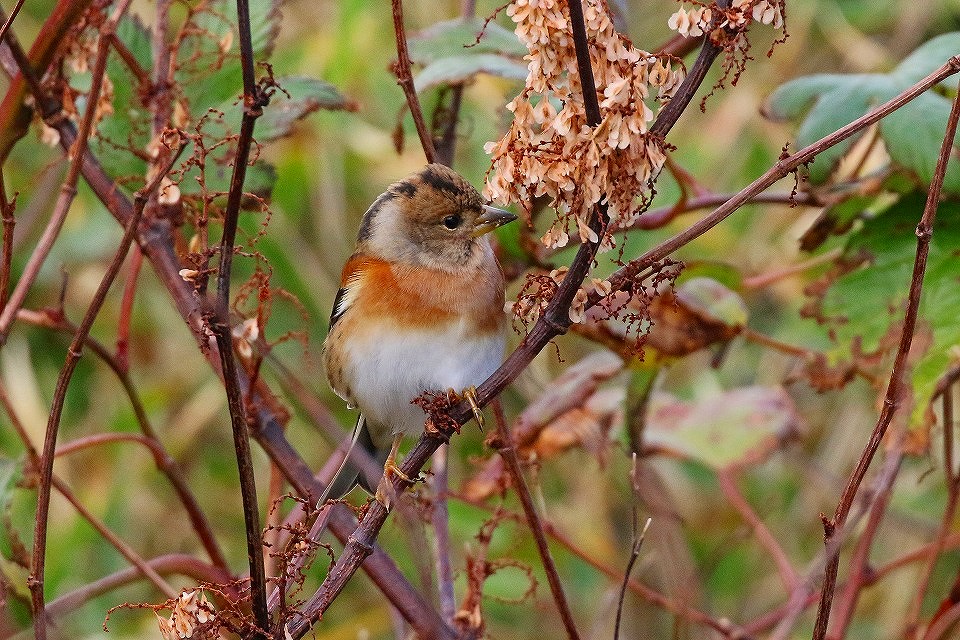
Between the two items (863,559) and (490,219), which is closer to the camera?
(863,559)

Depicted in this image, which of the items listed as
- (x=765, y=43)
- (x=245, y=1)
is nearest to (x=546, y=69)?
(x=245, y=1)

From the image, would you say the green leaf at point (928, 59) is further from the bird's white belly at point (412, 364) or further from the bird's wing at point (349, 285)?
the bird's wing at point (349, 285)

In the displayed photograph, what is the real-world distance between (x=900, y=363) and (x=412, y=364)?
1.12 meters

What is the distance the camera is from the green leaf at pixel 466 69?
2135mm

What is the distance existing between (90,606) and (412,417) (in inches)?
81.0

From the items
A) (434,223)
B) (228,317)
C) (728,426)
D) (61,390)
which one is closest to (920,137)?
(728,426)

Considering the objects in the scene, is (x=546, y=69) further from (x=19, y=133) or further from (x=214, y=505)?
(x=214, y=505)

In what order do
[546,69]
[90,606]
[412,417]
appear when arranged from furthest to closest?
[90,606]
[412,417]
[546,69]

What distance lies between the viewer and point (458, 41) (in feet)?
7.84

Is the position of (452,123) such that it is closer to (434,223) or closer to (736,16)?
(434,223)

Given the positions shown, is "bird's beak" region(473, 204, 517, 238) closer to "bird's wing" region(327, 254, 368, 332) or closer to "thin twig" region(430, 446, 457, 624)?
"bird's wing" region(327, 254, 368, 332)

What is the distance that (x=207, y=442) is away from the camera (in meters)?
4.68

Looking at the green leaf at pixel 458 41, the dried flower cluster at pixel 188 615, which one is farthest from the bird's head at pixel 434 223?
the dried flower cluster at pixel 188 615

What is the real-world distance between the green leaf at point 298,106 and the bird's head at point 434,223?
27 cm
